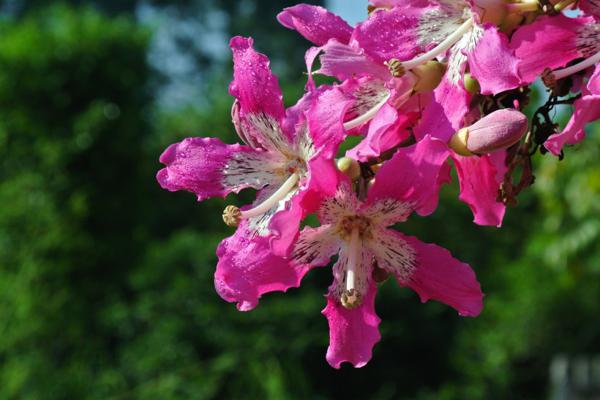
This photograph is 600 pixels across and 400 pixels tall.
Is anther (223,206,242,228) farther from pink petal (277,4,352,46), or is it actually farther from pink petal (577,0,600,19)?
pink petal (577,0,600,19)

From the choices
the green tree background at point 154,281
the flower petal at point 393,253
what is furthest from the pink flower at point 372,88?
the green tree background at point 154,281

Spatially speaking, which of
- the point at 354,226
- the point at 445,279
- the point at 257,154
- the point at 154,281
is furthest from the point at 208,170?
the point at 154,281

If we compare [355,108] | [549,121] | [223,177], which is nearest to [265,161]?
[223,177]

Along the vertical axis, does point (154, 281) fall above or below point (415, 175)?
below

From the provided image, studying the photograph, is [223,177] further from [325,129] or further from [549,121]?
[549,121]

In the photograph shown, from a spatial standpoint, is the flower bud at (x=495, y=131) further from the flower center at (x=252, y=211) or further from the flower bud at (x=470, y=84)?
the flower center at (x=252, y=211)

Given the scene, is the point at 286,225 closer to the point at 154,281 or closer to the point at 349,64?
the point at 349,64

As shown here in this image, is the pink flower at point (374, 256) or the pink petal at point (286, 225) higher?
the pink petal at point (286, 225)
